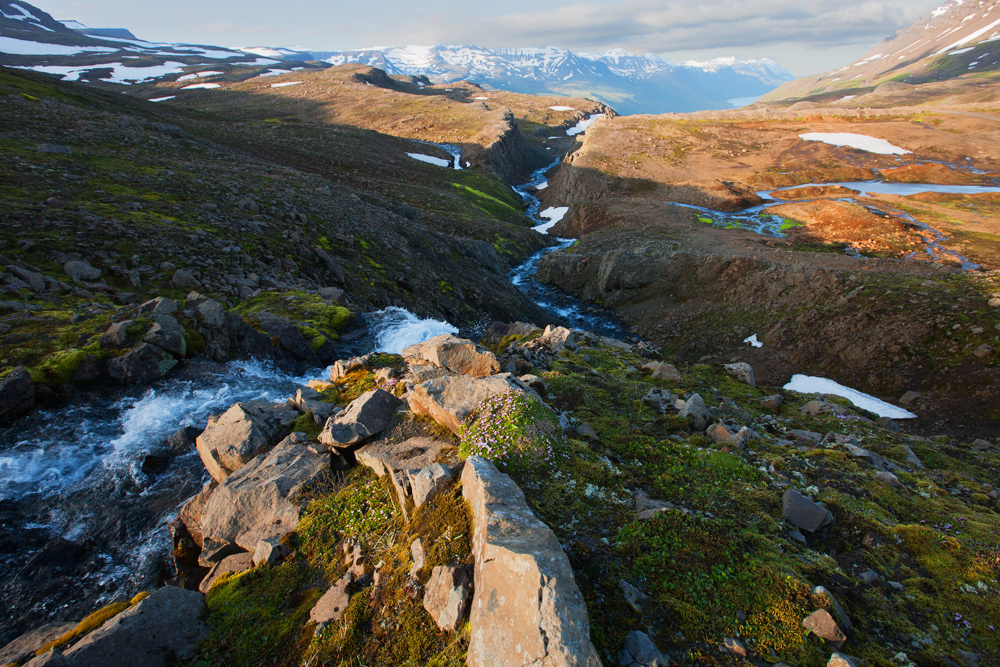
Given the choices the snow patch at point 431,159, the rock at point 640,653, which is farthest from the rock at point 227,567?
the snow patch at point 431,159

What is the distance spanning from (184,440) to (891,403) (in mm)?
29108

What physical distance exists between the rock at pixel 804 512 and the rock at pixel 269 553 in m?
8.30

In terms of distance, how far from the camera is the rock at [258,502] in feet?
23.8

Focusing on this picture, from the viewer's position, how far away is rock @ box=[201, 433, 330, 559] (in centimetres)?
725

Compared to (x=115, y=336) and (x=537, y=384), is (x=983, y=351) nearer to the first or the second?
(x=537, y=384)

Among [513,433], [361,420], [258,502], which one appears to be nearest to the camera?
[258,502]

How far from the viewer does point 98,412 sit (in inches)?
410

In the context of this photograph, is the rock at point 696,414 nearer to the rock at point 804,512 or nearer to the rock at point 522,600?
the rock at point 804,512

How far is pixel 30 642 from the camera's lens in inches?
230

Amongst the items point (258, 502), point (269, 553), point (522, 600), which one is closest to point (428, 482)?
point (522, 600)

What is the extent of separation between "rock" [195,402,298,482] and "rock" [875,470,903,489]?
12760 mm

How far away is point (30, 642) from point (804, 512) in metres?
11.7

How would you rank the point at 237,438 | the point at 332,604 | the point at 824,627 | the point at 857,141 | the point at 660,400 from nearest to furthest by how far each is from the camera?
1. the point at 824,627
2. the point at 332,604
3. the point at 237,438
4. the point at 660,400
5. the point at 857,141

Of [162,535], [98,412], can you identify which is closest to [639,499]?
[162,535]
